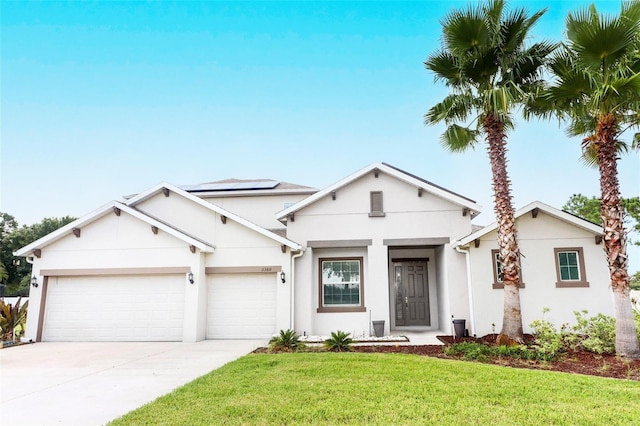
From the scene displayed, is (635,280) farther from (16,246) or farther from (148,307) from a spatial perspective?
(16,246)

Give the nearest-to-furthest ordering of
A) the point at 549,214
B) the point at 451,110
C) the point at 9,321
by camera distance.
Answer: the point at 451,110 → the point at 549,214 → the point at 9,321

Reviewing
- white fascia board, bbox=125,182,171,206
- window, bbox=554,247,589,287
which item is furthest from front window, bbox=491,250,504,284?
white fascia board, bbox=125,182,171,206

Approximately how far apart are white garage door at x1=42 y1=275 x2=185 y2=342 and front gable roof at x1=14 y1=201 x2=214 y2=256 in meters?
1.26

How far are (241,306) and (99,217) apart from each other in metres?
5.85

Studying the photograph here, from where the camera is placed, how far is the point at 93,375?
298 inches

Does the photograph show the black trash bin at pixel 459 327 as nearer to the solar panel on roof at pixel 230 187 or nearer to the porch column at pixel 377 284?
the porch column at pixel 377 284

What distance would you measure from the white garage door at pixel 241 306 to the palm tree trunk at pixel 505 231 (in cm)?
708

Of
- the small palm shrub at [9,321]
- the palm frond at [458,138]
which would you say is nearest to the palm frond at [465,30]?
the palm frond at [458,138]

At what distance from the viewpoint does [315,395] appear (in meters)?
5.54

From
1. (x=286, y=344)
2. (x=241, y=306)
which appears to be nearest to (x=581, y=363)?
(x=286, y=344)

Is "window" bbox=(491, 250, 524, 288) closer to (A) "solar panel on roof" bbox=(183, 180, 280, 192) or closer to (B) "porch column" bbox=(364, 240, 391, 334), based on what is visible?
(B) "porch column" bbox=(364, 240, 391, 334)

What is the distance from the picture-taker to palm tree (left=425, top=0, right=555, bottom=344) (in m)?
9.77

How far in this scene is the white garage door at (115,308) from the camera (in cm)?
1251

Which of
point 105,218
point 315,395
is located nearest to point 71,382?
point 315,395
